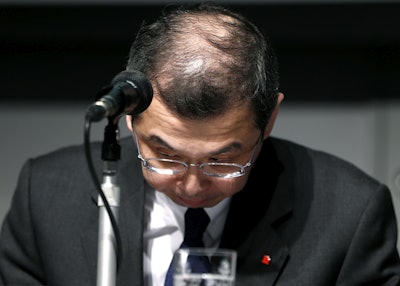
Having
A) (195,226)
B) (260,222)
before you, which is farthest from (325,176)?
(195,226)

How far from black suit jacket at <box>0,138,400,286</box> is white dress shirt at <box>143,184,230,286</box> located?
0.03 metres

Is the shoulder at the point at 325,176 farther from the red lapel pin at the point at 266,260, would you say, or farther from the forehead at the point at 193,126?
the forehead at the point at 193,126

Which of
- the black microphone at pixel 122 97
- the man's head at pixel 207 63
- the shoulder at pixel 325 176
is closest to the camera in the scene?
the black microphone at pixel 122 97

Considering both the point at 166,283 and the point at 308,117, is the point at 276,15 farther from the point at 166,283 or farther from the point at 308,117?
the point at 166,283

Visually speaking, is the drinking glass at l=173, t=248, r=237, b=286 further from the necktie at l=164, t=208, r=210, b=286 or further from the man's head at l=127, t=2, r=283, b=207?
the necktie at l=164, t=208, r=210, b=286

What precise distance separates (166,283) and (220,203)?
0.33m

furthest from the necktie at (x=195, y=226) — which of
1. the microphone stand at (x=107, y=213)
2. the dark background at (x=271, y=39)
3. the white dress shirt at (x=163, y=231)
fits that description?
the dark background at (x=271, y=39)

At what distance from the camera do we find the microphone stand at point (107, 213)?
1.71 metres

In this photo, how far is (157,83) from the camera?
84.7 inches

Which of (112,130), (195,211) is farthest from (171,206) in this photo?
(112,130)

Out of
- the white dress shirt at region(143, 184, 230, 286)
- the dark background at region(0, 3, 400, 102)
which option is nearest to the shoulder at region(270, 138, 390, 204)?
the white dress shirt at region(143, 184, 230, 286)

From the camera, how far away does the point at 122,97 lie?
1719 mm

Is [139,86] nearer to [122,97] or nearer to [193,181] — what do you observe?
[122,97]

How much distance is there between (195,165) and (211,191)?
0.31ft
